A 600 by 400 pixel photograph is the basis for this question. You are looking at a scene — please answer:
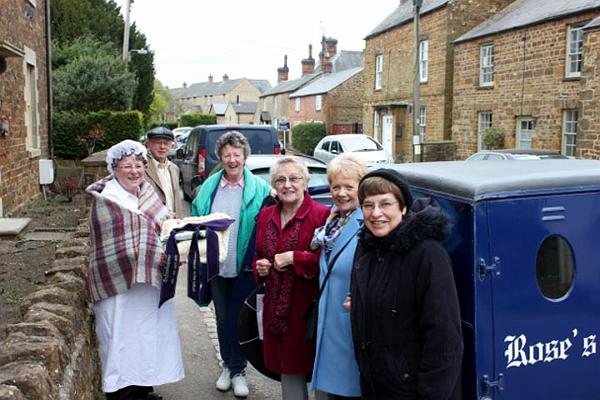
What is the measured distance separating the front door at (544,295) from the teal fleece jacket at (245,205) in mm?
2042

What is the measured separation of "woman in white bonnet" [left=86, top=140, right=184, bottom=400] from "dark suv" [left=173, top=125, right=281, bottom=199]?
9223mm

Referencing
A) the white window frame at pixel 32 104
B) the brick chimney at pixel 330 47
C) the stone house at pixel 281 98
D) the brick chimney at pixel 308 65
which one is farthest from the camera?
the brick chimney at pixel 308 65

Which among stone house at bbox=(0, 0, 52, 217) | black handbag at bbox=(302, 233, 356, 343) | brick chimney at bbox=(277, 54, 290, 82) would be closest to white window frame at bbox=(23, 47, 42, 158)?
stone house at bbox=(0, 0, 52, 217)

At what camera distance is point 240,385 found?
181 inches

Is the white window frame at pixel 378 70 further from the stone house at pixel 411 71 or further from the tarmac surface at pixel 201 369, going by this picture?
the tarmac surface at pixel 201 369

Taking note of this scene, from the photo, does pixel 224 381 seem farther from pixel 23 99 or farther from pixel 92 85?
pixel 92 85

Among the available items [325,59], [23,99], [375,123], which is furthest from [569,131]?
[325,59]

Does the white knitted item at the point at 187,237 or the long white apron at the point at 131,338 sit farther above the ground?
the white knitted item at the point at 187,237

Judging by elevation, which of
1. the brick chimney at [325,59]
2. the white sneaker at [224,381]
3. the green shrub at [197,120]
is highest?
the brick chimney at [325,59]

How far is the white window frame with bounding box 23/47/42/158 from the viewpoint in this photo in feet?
40.5

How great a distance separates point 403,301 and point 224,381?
7.97 feet

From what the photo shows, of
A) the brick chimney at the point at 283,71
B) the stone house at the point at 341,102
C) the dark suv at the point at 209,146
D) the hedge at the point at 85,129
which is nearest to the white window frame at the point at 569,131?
the dark suv at the point at 209,146

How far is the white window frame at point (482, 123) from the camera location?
24.2 metres

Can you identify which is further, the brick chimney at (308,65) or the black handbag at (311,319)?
the brick chimney at (308,65)
